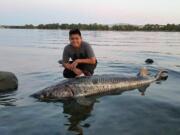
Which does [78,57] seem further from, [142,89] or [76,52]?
[142,89]

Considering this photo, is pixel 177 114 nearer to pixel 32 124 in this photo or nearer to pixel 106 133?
pixel 106 133

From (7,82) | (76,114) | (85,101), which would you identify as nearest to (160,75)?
(85,101)

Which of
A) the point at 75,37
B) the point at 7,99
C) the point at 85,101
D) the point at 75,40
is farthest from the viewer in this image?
the point at 75,40

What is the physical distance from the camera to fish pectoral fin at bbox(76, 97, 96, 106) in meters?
10.4

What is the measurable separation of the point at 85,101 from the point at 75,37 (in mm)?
2538

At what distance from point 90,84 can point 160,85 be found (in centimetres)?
308

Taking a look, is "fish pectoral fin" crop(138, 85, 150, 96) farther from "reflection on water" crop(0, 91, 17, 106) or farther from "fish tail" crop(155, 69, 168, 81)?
"reflection on water" crop(0, 91, 17, 106)

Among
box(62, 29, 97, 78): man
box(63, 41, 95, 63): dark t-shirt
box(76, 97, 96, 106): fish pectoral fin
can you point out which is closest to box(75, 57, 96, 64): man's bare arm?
box(62, 29, 97, 78): man

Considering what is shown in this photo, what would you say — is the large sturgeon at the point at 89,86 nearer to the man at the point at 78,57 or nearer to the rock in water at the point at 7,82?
the man at the point at 78,57

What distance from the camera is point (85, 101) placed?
34.8 feet

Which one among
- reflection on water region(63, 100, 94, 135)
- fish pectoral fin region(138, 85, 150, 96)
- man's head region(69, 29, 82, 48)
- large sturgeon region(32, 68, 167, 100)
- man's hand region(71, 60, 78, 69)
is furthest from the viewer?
man's hand region(71, 60, 78, 69)

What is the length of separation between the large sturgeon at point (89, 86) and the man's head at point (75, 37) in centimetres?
139

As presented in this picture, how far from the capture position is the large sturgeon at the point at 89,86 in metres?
11.0

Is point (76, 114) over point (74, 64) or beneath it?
beneath
